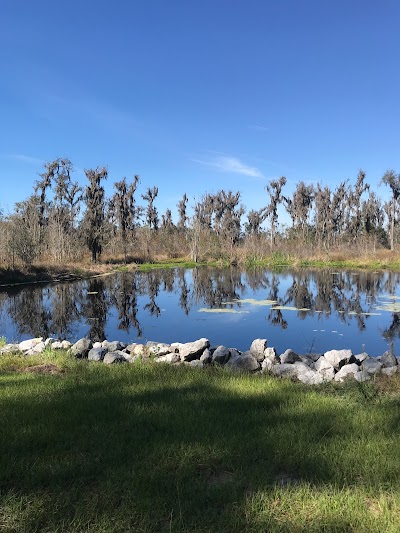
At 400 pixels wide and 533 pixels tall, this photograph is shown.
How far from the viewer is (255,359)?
20.4 feet

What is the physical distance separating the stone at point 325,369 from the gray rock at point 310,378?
0.16 metres

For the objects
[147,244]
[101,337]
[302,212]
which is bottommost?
[101,337]

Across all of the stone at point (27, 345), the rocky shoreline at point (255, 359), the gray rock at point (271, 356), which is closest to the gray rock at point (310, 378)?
the rocky shoreline at point (255, 359)

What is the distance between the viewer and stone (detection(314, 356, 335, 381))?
18.6 ft

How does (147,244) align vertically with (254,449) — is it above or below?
above

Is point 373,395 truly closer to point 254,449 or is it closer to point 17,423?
point 254,449

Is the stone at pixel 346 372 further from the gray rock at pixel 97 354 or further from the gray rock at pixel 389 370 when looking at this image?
the gray rock at pixel 97 354

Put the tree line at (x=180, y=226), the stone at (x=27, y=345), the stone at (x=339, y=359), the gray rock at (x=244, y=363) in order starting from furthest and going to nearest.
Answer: the tree line at (x=180, y=226), the stone at (x=27, y=345), the stone at (x=339, y=359), the gray rock at (x=244, y=363)

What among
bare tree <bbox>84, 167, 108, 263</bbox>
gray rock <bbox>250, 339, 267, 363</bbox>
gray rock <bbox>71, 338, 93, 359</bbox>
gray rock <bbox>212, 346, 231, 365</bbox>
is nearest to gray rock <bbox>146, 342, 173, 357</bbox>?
gray rock <bbox>212, 346, 231, 365</bbox>

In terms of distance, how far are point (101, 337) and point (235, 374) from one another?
5680 millimetres

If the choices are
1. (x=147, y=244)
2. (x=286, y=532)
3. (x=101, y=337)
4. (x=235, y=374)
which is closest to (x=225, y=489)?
(x=286, y=532)

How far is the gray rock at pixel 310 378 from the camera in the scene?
524cm

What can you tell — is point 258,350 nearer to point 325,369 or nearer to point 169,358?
point 325,369

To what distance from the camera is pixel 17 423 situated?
330 cm
